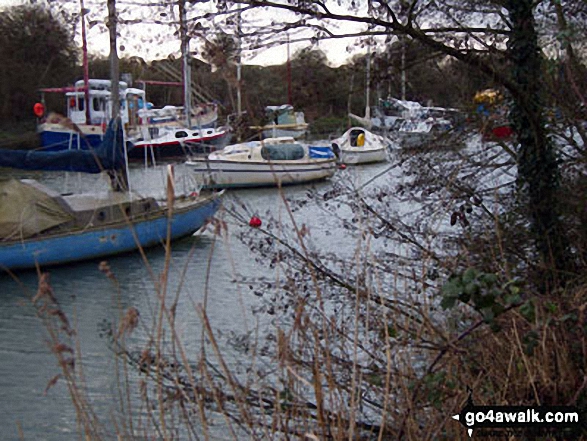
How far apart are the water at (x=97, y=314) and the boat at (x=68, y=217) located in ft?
1.07

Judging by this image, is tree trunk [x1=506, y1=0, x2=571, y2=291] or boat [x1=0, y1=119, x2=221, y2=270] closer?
tree trunk [x1=506, y1=0, x2=571, y2=291]

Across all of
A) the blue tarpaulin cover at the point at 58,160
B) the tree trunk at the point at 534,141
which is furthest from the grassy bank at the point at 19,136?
the tree trunk at the point at 534,141

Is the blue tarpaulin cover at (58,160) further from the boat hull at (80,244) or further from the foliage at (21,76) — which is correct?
the foliage at (21,76)

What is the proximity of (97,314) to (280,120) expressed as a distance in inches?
318

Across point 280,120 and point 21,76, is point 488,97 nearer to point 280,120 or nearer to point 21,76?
point 280,120

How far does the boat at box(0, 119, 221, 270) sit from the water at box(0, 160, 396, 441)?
12.8 inches

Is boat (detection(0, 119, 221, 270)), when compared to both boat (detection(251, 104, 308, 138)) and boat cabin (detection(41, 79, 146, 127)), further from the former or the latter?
boat cabin (detection(41, 79, 146, 127))

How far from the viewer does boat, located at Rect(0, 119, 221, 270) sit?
15320mm

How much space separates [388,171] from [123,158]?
38.0 feet

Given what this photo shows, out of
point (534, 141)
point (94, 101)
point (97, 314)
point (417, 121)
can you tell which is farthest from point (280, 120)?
point (94, 101)

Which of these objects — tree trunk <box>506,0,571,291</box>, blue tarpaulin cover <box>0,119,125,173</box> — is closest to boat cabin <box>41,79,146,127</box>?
blue tarpaulin cover <box>0,119,125,173</box>

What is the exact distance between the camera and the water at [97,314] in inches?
319

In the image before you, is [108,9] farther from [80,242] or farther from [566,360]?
[80,242]

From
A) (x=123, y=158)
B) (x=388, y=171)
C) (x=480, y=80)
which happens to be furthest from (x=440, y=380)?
(x=123, y=158)
